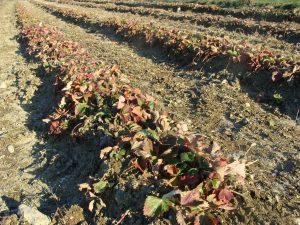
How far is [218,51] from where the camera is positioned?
11594 millimetres

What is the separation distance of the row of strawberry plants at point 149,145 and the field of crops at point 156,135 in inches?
0.6

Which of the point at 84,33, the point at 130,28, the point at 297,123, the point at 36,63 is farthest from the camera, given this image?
the point at 84,33

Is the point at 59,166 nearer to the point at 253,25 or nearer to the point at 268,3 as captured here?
the point at 253,25

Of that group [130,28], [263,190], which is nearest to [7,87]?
[130,28]

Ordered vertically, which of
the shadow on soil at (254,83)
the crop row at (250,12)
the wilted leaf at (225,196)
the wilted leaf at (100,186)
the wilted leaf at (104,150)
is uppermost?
the wilted leaf at (225,196)

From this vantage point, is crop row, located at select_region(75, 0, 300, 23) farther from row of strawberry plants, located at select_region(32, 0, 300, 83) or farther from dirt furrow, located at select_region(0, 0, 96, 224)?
dirt furrow, located at select_region(0, 0, 96, 224)

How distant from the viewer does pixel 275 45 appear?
1420cm

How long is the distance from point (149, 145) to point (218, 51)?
6.57 metres

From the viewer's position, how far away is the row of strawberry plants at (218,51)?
32.1 ft

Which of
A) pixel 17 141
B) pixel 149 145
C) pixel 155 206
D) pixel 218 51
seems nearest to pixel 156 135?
pixel 149 145

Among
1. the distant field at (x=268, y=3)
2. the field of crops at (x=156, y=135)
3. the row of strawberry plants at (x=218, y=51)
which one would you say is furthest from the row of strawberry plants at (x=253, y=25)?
the row of strawberry plants at (x=218, y=51)

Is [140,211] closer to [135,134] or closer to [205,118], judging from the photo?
[135,134]

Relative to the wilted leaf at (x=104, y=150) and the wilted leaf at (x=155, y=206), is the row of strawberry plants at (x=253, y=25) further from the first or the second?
the wilted leaf at (x=155, y=206)

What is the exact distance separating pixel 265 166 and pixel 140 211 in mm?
2179
